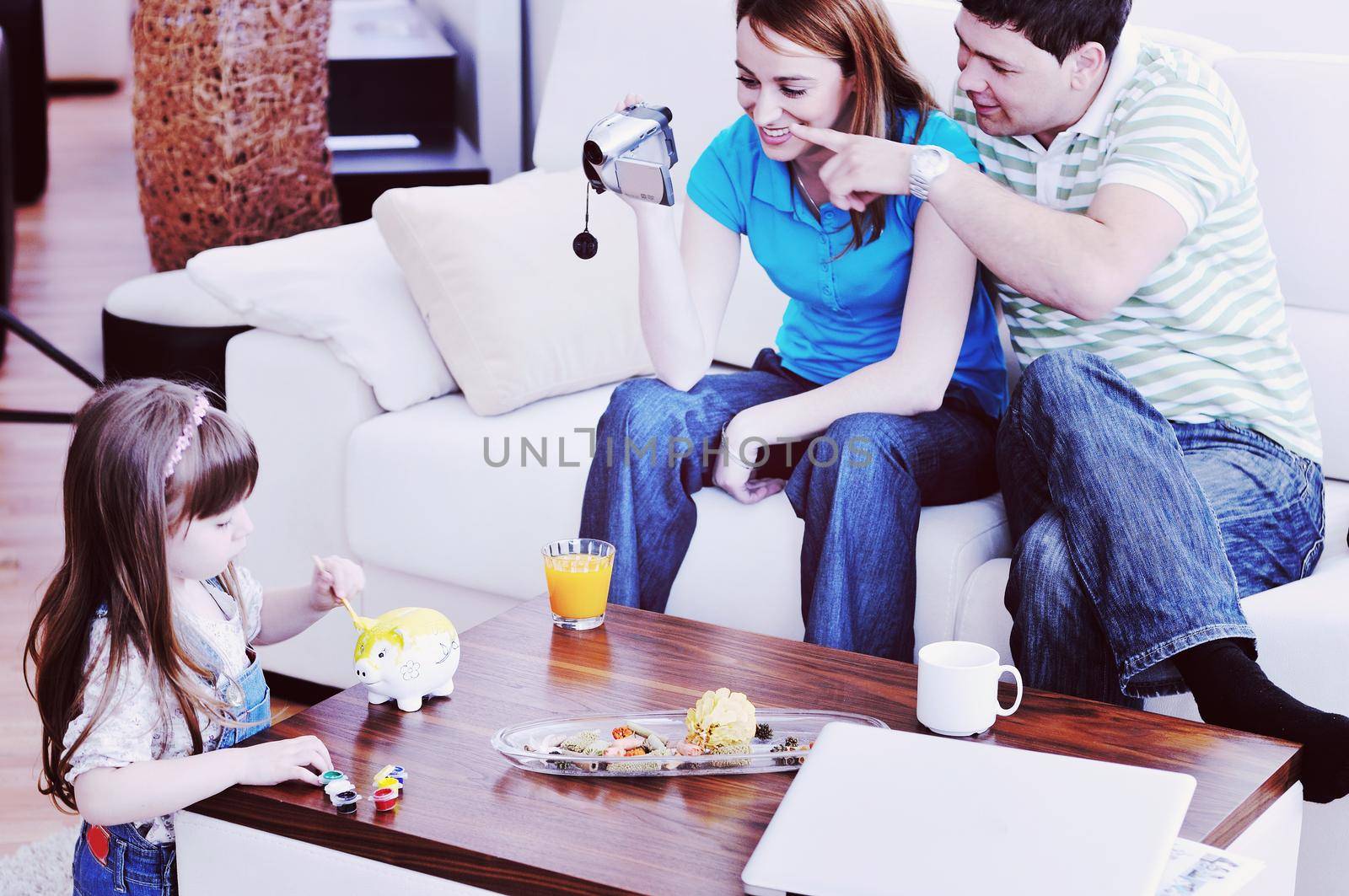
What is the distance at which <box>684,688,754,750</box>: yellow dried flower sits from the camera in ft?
4.00

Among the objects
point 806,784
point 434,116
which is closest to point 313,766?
point 806,784

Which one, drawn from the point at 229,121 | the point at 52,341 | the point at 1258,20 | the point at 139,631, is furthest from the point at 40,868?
the point at 52,341

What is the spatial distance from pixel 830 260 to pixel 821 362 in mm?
156

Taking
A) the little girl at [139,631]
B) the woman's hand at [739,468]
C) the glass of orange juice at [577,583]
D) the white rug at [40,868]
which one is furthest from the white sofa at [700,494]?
the little girl at [139,631]

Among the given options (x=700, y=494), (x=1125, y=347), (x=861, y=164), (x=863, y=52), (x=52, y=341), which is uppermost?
(x=863, y=52)

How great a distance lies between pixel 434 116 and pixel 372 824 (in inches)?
120

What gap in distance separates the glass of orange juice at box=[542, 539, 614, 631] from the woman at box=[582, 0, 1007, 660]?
0.26 metres

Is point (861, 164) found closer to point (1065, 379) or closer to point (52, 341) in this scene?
point (1065, 379)

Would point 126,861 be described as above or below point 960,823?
below

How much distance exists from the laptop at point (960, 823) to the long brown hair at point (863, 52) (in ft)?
2.81

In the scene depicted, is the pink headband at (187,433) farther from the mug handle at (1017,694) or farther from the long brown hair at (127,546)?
the mug handle at (1017,694)

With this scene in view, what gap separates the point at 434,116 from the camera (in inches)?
154

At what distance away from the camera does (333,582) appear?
1.46m

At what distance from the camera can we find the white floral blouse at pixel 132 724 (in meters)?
A: 1.20
